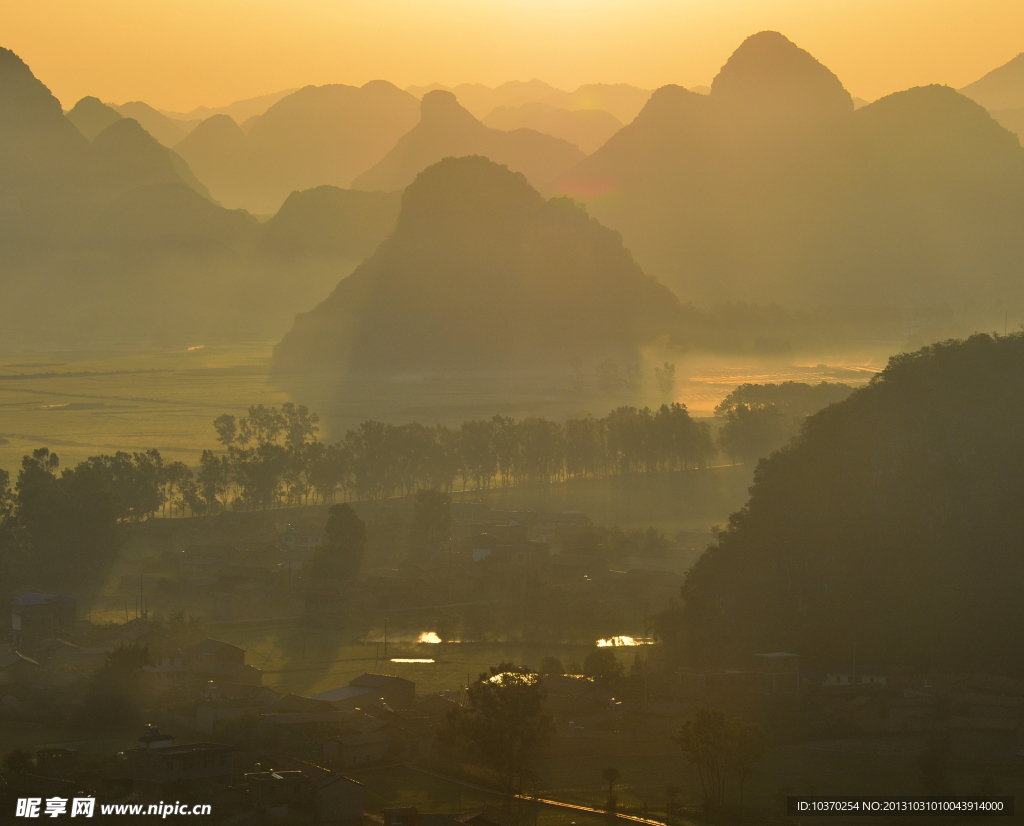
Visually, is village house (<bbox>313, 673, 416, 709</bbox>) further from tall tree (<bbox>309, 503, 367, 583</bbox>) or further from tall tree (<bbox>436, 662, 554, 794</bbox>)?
tall tree (<bbox>309, 503, 367, 583</bbox>)

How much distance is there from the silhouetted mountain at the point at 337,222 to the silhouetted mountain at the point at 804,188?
35705mm

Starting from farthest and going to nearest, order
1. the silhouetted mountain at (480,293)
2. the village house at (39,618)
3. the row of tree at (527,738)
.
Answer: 1. the silhouetted mountain at (480,293)
2. the village house at (39,618)
3. the row of tree at (527,738)

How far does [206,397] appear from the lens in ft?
300

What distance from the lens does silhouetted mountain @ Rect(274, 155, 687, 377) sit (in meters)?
119

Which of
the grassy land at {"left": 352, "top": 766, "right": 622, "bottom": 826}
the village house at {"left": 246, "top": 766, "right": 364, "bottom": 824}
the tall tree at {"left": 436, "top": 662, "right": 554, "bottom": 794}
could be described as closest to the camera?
the village house at {"left": 246, "top": 766, "right": 364, "bottom": 824}

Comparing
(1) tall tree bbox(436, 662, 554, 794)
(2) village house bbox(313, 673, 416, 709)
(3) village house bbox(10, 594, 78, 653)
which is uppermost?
(3) village house bbox(10, 594, 78, 653)

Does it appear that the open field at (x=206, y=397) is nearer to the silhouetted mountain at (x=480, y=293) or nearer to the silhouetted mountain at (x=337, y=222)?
the silhouetted mountain at (x=480, y=293)

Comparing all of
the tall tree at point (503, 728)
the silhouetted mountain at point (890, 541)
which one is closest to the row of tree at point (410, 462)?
the silhouetted mountain at point (890, 541)

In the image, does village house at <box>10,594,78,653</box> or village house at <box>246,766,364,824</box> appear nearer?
village house at <box>246,766,364,824</box>

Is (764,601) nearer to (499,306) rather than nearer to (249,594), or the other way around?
(249,594)

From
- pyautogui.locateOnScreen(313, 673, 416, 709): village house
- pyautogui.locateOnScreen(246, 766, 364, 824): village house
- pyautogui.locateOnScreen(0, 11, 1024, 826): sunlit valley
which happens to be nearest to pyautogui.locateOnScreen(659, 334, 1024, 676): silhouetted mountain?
pyautogui.locateOnScreen(0, 11, 1024, 826): sunlit valley

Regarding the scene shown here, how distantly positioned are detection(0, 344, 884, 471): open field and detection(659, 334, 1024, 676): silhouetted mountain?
3607 centimetres

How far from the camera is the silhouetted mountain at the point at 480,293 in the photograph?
119m

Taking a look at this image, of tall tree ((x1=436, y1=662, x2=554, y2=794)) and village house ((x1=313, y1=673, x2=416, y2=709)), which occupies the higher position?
Answer: village house ((x1=313, y1=673, x2=416, y2=709))
